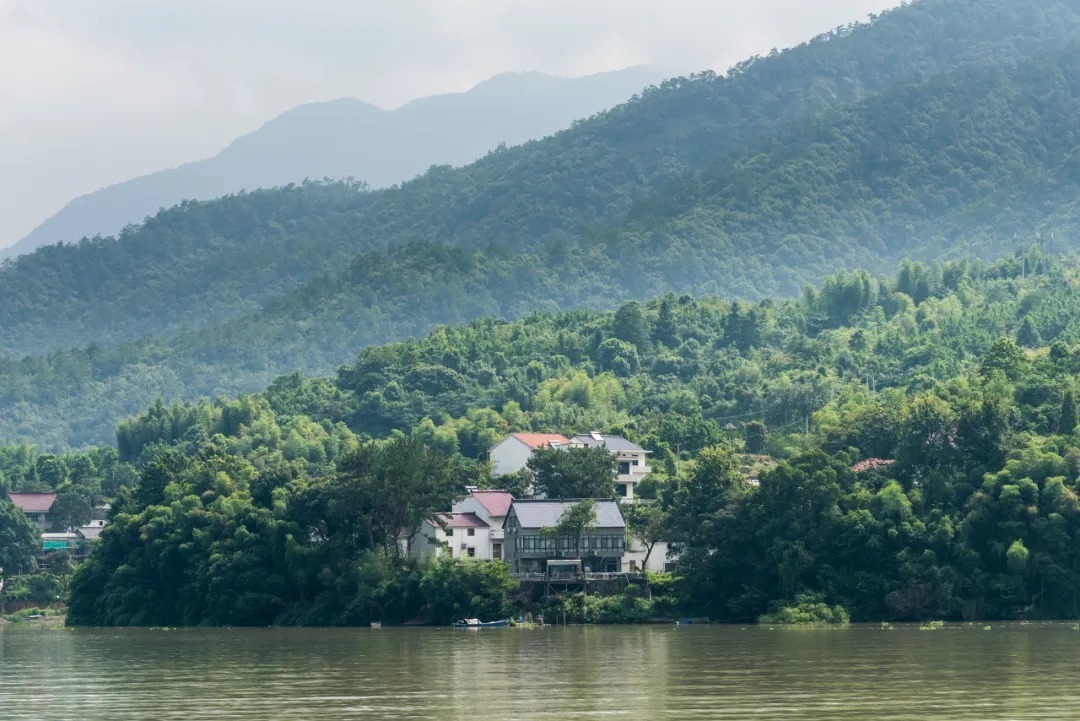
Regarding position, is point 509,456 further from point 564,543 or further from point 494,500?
point 564,543

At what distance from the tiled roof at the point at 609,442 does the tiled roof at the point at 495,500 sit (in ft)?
36.5

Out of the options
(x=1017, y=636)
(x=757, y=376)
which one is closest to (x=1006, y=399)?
(x=1017, y=636)

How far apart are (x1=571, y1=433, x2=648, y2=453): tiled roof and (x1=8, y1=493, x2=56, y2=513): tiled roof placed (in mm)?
46237

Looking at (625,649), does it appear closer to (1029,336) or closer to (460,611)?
(460,611)

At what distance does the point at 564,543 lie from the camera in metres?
75.0

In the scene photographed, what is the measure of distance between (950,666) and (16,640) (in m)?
40.7

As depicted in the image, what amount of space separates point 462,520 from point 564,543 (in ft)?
16.9

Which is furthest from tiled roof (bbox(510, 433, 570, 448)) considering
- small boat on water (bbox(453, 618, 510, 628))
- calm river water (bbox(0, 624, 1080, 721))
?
calm river water (bbox(0, 624, 1080, 721))

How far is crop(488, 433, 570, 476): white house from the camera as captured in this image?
301 feet

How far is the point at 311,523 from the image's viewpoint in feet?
247

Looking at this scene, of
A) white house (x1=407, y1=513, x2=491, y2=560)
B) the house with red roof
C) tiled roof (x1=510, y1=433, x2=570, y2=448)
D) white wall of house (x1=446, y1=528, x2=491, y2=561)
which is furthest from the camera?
the house with red roof

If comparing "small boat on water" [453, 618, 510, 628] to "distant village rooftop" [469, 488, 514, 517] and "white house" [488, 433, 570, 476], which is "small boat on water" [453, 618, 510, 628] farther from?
"white house" [488, 433, 570, 476]

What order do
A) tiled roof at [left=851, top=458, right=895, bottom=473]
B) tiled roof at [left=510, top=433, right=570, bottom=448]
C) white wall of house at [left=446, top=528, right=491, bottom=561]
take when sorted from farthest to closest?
1. tiled roof at [left=510, top=433, right=570, bottom=448]
2. white wall of house at [left=446, top=528, right=491, bottom=561]
3. tiled roof at [left=851, top=458, right=895, bottom=473]

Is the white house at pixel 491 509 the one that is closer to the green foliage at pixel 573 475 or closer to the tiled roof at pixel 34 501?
the green foliage at pixel 573 475
